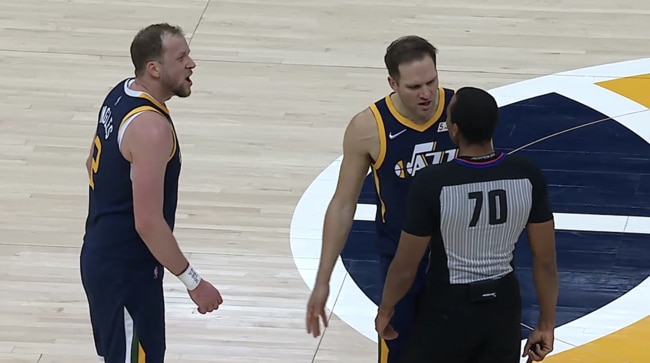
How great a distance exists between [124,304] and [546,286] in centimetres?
156

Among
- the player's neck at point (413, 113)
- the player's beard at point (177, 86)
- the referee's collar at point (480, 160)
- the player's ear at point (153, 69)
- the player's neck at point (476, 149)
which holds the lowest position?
the referee's collar at point (480, 160)

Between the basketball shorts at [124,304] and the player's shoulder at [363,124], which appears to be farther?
the basketball shorts at [124,304]

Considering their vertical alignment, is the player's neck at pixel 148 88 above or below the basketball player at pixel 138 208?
above

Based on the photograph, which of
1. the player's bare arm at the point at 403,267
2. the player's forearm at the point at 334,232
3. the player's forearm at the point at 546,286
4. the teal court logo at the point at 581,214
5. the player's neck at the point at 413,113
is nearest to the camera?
the player's bare arm at the point at 403,267

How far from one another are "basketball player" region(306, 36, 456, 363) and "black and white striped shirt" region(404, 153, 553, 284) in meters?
0.32

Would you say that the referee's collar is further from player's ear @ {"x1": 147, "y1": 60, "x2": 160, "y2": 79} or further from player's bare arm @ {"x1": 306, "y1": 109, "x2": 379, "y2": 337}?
player's ear @ {"x1": 147, "y1": 60, "x2": 160, "y2": 79}

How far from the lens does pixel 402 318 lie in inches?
163

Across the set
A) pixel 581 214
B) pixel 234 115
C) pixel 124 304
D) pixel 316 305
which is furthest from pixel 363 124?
pixel 234 115

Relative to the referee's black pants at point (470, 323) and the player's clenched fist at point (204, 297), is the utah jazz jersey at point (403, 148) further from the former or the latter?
the player's clenched fist at point (204, 297)

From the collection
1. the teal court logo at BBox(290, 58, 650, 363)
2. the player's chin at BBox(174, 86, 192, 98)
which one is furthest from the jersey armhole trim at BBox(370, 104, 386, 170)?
the teal court logo at BBox(290, 58, 650, 363)

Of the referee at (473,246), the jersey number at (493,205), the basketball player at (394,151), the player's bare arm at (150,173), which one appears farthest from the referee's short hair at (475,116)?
the player's bare arm at (150,173)

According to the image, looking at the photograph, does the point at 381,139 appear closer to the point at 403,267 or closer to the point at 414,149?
the point at 414,149

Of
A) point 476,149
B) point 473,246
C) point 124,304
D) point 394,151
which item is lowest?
point 124,304

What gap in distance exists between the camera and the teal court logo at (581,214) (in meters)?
5.55
